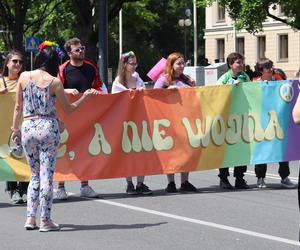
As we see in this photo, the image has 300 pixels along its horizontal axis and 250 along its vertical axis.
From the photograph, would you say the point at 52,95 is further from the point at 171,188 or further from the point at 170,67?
the point at 171,188

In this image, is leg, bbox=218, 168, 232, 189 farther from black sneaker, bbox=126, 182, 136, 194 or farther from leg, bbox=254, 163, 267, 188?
black sneaker, bbox=126, 182, 136, 194

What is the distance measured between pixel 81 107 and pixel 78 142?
0.45m

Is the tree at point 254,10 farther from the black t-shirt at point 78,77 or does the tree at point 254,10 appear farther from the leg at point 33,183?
the leg at point 33,183

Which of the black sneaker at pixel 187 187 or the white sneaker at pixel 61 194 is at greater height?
the white sneaker at pixel 61 194

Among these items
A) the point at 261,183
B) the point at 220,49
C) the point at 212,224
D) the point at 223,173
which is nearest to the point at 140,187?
the point at 223,173

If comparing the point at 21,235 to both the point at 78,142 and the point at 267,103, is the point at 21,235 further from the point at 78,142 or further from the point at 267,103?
the point at 267,103

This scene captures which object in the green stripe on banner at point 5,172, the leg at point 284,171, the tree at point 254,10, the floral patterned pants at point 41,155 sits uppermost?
the tree at point 254,10

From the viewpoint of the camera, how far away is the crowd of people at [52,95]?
846cm

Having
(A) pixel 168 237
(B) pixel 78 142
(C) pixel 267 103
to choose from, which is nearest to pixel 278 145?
(C) pixel 267 103

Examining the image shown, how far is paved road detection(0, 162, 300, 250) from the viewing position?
7.90m

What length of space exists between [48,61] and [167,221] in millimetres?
2138

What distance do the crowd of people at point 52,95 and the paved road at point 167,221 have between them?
0.62ft

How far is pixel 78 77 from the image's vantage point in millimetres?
10719

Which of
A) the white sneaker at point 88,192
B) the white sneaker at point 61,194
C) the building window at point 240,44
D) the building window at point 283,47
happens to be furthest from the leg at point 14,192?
the building window at point 240,44
